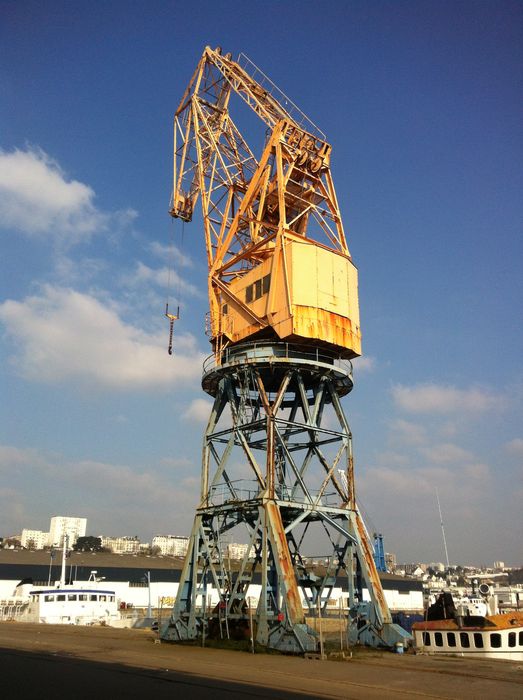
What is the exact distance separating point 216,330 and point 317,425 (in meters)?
7.35

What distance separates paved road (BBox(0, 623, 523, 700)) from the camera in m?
14.2

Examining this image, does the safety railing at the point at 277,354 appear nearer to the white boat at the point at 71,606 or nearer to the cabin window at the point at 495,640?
the cabin window at the point at 495,640

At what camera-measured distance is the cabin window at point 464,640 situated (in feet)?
91.1

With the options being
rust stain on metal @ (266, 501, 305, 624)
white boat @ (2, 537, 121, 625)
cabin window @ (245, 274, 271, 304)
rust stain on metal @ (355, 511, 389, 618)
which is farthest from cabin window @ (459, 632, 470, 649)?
white boat @ (2, 537, 121, 625)

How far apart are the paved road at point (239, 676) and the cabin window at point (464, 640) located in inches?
183

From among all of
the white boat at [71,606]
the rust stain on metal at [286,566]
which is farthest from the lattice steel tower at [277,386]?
the white boat at [71,606]

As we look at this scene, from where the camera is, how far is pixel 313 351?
30375 millimetres

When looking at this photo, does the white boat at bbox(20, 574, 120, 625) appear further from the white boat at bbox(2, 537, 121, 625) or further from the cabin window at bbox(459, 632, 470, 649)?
the cabin window at bbox(459, 632, 470, 649)

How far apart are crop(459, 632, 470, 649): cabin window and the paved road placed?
15.2 feet

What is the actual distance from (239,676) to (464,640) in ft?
49.8

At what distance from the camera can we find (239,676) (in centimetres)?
1716

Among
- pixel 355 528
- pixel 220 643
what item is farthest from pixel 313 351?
pixel 220 643

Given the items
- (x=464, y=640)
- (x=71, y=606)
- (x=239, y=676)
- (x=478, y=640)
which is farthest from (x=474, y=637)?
(x=71, y=606)

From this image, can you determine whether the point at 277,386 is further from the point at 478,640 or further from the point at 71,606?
the point at 71,606
